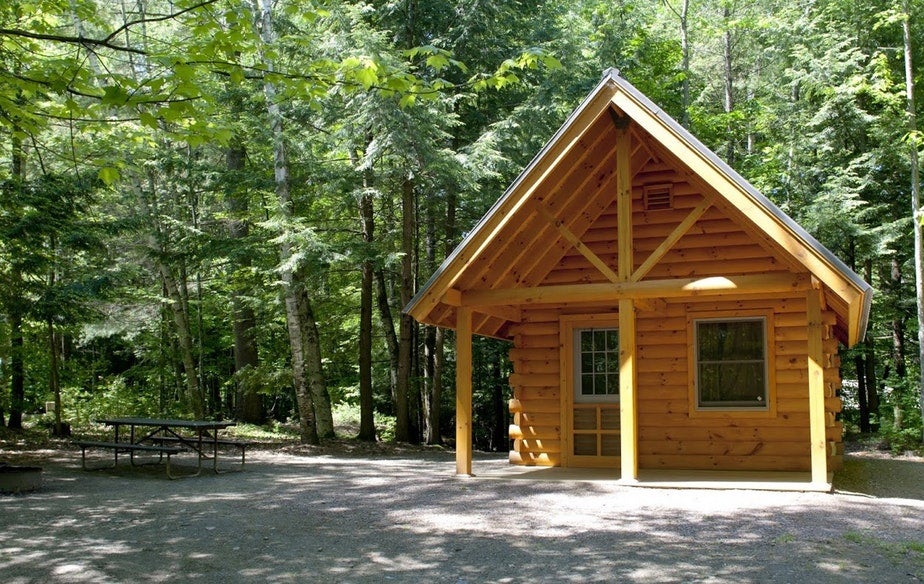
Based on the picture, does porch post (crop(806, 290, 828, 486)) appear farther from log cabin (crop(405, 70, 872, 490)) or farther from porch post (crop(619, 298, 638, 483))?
porch post (crop(619, 298, 638, 483))

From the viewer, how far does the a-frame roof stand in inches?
348

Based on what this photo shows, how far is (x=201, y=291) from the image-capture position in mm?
23281

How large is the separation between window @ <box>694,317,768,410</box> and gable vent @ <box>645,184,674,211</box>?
1823mm

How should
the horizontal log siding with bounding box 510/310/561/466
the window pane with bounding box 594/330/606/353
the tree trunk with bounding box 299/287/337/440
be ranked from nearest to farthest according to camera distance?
1. the window pane with bounding box 594/330/606/353
2. the horizontal log siding with bounding box 510/310/561/466
3. the tree trunk with bounding box 299/287/337/440

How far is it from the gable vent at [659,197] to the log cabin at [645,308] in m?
0.02

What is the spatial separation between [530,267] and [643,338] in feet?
6.70

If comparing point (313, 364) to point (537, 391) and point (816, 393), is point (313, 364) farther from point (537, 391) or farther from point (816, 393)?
point (816, 393)

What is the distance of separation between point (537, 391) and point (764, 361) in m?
3.47

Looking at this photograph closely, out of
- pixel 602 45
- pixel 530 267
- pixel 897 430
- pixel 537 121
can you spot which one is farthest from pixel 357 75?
pixel 897 430

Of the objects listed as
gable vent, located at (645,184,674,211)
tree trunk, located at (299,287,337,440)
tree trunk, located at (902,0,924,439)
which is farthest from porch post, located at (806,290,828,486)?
tree trunk, located at (299,287,337,440)

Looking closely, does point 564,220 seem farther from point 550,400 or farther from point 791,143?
point 791,143

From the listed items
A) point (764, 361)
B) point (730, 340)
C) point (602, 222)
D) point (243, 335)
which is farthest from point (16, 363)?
point (764, 361)

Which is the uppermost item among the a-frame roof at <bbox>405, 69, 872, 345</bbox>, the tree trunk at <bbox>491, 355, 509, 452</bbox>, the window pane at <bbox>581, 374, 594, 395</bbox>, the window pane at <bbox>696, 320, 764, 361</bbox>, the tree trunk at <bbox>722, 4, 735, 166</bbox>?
the tree trunk at <bbox>722, 4, 735, 166</bbox>

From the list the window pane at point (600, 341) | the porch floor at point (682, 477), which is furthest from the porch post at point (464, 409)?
the window pane at point (600, 341)
